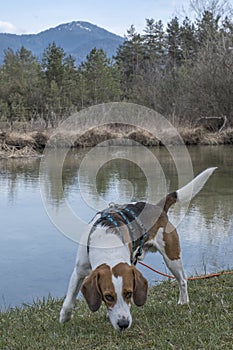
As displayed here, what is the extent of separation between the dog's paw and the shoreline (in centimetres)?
1619

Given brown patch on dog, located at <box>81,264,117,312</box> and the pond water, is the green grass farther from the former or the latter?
the pond water

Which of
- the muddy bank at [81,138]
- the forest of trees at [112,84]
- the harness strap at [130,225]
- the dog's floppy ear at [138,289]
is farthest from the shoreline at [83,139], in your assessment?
the dog's floppy ear at [138,289]

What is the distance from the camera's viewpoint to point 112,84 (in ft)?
122

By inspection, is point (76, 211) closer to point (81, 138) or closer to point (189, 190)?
point (189, 190)

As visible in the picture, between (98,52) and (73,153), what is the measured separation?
62.6 feet

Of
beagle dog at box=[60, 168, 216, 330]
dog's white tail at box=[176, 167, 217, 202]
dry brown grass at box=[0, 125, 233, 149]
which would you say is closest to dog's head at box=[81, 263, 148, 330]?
beagle dog at box=[60, 168, 216, 330]

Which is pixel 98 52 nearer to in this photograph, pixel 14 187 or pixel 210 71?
pixel 210 71

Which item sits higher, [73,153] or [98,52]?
[98,52]

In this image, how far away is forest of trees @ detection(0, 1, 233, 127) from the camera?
28109 millimetres

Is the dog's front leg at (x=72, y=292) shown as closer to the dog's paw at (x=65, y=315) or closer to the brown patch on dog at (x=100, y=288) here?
the dog's paw at (x=65, y=315)

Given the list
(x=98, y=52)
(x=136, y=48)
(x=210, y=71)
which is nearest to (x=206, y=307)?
(x=210, y=71)

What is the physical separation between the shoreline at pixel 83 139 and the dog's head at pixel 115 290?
1690 cm

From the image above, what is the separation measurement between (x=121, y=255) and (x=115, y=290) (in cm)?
36

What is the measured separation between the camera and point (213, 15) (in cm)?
3459
